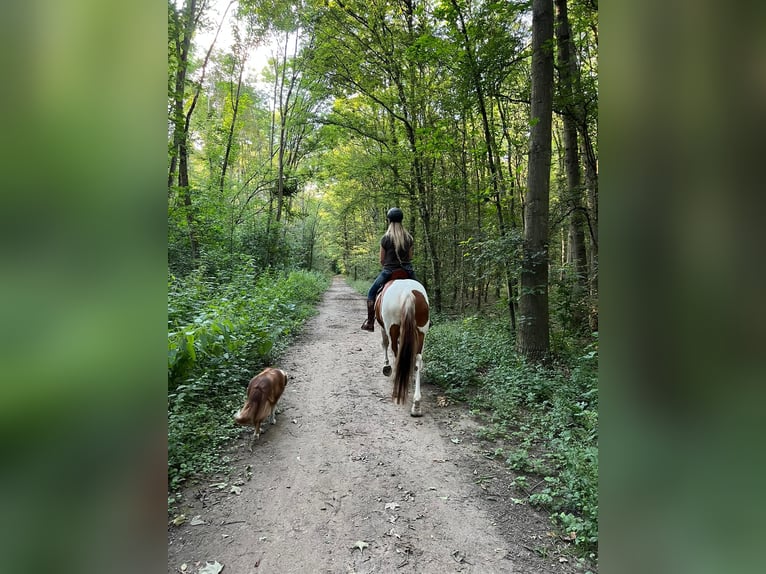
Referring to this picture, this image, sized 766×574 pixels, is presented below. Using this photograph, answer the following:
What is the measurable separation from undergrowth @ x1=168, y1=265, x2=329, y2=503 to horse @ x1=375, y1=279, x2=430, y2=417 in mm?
2069

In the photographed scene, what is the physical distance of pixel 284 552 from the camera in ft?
7.99

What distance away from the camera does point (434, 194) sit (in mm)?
11070

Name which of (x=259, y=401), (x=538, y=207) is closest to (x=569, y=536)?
(x=259, y=401)

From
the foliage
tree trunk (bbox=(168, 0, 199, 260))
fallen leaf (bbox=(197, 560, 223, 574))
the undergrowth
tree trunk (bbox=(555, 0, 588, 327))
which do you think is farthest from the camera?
tree trunk (bbox=(555, 0, 588, 327))

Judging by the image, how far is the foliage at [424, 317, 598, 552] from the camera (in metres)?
2.67

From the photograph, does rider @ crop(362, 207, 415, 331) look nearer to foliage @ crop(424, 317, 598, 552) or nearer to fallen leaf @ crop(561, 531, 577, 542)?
foliage @ crop(424, 317, 598, 552)

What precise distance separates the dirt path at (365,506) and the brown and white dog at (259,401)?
30 cm

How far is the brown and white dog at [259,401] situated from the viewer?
3.62 metres

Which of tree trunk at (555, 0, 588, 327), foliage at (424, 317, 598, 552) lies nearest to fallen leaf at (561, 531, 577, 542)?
foliage at (424, 317, 598, 552)
